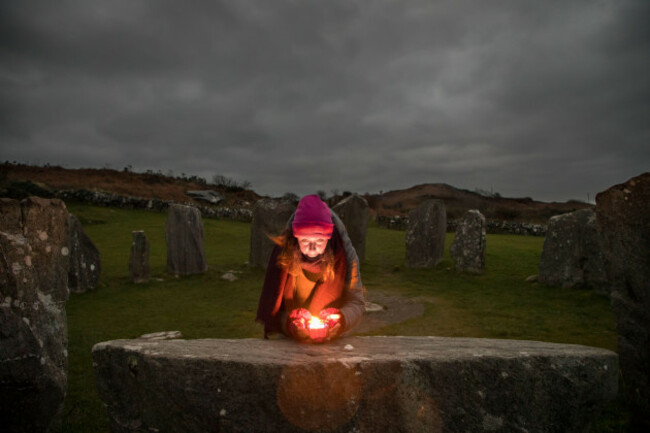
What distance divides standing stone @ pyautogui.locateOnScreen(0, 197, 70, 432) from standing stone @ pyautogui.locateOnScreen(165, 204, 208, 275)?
8302 mm

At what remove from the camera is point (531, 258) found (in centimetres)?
1355

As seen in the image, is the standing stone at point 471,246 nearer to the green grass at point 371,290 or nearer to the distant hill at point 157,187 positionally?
the green grass at point 371,290

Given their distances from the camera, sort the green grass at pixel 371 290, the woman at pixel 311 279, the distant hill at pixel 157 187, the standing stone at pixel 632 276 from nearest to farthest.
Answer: the woman at pixel 311 279
the standing stone at pixel 632 276
the green grass at pixel 371 290
the distant hill at pixel 157 187

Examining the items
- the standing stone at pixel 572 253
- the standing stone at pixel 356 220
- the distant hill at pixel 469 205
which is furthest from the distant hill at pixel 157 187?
the standing stone at pixel 572 253

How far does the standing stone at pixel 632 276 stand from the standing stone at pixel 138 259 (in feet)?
34.8

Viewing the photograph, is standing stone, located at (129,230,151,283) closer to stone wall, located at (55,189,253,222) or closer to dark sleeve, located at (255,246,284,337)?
dark sleeve, located at (255,246,284,337)

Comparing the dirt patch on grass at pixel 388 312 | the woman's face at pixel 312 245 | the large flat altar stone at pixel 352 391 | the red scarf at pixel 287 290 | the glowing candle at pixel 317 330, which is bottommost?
the dirt patch on grass at pixel 388 312

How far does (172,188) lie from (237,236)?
22331mm

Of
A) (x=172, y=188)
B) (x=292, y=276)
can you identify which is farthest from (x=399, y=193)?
(x=292, y=276)

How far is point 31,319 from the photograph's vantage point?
360cm

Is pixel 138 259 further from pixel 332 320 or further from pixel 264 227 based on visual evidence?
pixel 332 320

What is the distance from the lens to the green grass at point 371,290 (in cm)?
581

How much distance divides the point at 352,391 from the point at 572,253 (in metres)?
9.33

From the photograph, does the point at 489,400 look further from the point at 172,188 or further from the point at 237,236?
the point at 172,188
